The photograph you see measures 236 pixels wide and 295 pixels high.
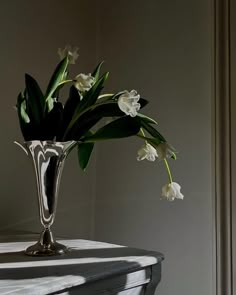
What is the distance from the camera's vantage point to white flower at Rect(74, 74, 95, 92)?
87cm

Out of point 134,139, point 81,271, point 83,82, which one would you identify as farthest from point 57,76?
point 134,139

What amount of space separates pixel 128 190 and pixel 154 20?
0.65 m

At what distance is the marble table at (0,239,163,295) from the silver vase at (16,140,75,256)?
37 millimetres

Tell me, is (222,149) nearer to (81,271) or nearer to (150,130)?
(150,130)

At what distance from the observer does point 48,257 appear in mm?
824

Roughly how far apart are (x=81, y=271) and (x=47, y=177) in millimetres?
237

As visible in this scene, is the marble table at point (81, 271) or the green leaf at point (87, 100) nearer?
the marble table at point (81, 271)

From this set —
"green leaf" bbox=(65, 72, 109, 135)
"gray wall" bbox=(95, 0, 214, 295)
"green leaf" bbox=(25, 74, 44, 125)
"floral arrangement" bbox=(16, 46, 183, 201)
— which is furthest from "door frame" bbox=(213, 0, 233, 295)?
"green leaf" bbox=(25, 74, 44, 125)

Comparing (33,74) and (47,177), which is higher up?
(33,74)

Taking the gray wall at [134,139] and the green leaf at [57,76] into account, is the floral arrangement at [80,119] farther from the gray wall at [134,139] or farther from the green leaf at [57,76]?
the gray wall at [134,139]

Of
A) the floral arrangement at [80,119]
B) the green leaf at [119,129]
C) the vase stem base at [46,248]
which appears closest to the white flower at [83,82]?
Answer: the floral arrangement at [80,119]

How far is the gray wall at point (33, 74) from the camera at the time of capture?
1262mm

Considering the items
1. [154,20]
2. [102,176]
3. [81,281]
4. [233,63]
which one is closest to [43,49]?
[154,20]

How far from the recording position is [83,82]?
0.88 metres
